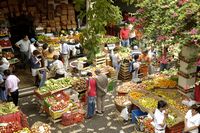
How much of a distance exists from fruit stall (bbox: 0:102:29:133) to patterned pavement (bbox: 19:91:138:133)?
106 centimetres

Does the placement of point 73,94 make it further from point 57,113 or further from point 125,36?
point 125,36

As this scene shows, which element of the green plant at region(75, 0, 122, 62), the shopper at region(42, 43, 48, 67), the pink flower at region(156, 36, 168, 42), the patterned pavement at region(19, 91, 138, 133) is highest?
the green plant at region(75, 0, 122, 62)

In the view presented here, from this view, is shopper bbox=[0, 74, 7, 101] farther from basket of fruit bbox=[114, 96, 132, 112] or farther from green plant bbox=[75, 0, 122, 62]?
green plant bbox=[75, 0, 122, 62]

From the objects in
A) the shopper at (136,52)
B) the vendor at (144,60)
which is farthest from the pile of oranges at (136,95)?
the shopper at (136,52)

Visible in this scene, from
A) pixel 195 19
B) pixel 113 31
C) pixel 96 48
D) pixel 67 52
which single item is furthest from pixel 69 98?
pixel 113 31

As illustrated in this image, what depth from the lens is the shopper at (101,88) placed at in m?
11.7

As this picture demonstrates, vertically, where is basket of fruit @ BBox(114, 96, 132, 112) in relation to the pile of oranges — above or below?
below

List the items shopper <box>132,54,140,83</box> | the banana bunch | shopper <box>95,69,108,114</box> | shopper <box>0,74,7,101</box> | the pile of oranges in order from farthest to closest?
shopper <box>132,54,140,83</box> < shopper <box>0,74,7,101</box> < shopper <box>95,69,108,114</box> < the pile of oranges < the banana bunch

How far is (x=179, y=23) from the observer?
9.05 meters

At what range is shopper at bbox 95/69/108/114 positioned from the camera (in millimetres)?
11742

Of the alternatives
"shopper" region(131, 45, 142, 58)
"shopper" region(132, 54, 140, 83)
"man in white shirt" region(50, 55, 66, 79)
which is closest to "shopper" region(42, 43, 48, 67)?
"man in white shirt" region(50, 55, 66, 79)

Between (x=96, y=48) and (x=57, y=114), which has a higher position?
(x=96, y=48)

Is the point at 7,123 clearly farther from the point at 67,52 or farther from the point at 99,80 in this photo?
the point at 67,52

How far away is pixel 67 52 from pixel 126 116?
5.69 metres
